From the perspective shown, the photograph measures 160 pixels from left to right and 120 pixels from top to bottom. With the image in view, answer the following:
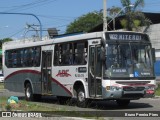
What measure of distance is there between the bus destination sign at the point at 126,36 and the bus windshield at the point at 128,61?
26 centimetres

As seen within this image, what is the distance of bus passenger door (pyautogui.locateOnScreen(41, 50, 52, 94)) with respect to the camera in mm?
20828

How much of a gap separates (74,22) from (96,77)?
3697 inches

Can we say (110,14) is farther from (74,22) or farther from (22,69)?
(74,22)

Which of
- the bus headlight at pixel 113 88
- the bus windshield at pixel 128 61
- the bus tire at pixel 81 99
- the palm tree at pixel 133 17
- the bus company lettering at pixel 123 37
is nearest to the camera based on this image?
the bus headlight at pixel 113 88

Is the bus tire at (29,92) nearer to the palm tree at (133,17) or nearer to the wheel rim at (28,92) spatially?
the wheel rim at (28,92)

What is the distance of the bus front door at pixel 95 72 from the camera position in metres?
16.9

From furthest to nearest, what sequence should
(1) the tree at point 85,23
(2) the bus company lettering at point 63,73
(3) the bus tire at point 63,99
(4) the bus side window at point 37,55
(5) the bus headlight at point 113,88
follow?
(1) the tree at point 85,23, (4) the bus side window at point 37,55, (3) the bus tire at point 63,99, (2) the bus company lettering at point 63,73, (5) the bus headlight at point 113,88

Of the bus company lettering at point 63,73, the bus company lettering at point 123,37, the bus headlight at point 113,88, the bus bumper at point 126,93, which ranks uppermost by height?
the bus company lettering at point 123,37

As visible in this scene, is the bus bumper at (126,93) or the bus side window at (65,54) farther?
the bus side window at (65,54)

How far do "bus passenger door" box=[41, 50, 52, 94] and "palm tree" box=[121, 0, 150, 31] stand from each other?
35.9 metres

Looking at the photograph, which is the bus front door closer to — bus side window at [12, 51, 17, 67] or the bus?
the bus

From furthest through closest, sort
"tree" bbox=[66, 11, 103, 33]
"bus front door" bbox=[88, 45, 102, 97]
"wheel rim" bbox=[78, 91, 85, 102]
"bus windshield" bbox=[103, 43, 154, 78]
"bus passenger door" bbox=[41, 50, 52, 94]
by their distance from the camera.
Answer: "tree" bbox=[66, 11, 103, 33] < "bus passenger door" bbox=[41, 50, 52, 94] < "wheel rim" bbox=[78, 91, 85, 102] < "bus front door" bbox=[88, 45, 102, 97] < "bus windshield" bbox=[103, 43, 154, 78]

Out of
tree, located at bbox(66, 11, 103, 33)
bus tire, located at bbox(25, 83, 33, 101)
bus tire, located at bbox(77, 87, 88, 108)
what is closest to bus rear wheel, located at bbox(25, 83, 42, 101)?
bus tire, located at bbox(25, 83, 33, 101)

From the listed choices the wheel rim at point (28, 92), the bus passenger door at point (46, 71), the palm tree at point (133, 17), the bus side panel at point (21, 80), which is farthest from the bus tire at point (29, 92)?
the palm tree at point (133, 17)
